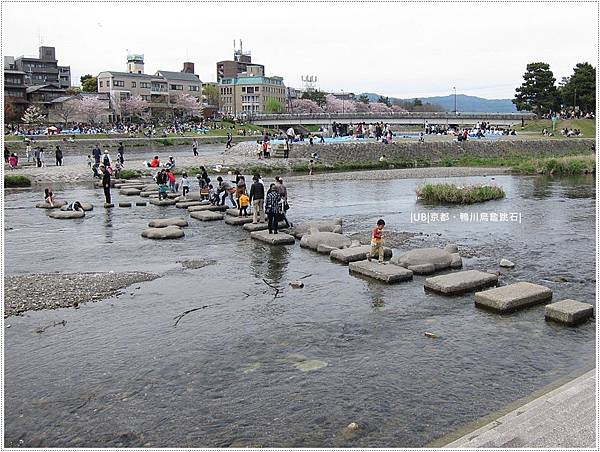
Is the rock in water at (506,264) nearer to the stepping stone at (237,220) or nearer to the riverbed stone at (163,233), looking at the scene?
the stepping stone at (237,220)

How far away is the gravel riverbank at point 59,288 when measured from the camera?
12.6 m

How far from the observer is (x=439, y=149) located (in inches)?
2218

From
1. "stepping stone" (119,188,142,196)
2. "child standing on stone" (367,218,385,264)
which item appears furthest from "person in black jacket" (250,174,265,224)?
"stepping stone" (119,188,142,196)

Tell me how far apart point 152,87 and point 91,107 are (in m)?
19.5

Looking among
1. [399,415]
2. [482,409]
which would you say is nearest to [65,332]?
[399,415]

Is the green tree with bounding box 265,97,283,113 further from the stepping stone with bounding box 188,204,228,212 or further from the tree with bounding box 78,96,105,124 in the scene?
the stepping stone with bounding box 188,204,228,212

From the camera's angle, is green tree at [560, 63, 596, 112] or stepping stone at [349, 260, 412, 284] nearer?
stepping stone at [349, 260, 412, 284]

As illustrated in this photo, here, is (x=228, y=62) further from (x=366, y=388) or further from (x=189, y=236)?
(x=366, y=388)

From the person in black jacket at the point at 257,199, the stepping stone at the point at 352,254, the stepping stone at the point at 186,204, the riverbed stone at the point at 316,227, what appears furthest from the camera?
the stepping stone at the point at 186,204

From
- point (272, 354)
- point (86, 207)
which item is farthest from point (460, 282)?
point (86, 207)

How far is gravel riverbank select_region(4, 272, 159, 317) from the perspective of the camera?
12570 mm

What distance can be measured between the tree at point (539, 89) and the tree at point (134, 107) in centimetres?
6387

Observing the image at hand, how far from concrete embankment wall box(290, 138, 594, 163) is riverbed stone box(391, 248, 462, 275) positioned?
117 ft

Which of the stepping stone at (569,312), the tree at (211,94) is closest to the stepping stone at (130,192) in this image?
the stepping stone at (569,312)
